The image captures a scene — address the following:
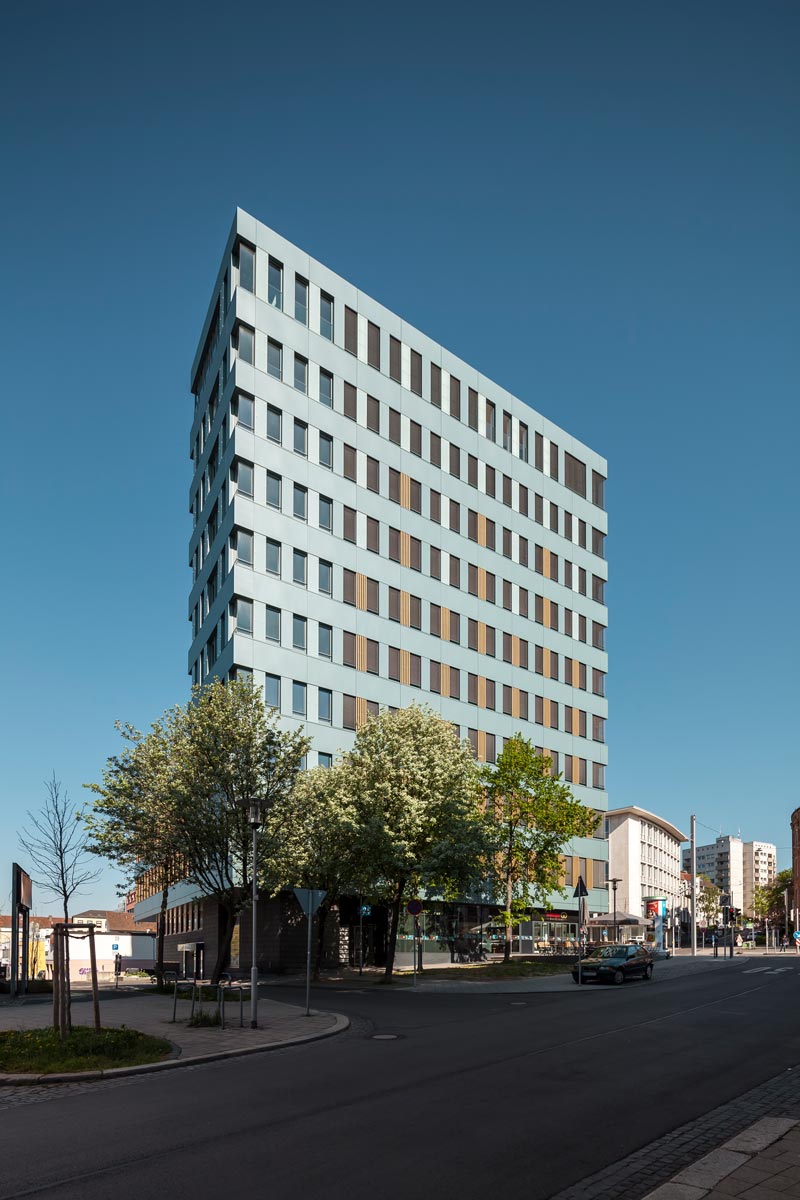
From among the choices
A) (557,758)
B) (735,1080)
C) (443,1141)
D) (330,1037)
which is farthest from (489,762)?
Answer: (443,1141)

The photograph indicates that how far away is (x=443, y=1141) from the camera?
11.3 metres

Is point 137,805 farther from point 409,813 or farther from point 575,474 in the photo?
point 575,474

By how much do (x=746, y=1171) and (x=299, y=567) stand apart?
161ft

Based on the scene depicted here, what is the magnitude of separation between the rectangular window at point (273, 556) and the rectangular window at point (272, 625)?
6.36ft

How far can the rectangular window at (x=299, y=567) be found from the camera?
187 feet

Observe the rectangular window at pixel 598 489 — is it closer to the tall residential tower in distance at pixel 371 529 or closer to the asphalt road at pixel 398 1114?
the tall residential tower in distance at pixel 371 529

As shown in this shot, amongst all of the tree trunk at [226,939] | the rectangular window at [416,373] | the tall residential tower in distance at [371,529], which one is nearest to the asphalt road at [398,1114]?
the tree trunk at [226,939]

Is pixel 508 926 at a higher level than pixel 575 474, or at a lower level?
lower

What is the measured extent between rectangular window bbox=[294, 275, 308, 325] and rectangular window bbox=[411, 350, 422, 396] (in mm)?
9464

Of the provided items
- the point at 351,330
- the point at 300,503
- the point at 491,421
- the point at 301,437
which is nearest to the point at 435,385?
the point at 491,421

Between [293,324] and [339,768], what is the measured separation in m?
25.9

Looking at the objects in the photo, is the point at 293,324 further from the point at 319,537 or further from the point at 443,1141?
the point at 443,1141

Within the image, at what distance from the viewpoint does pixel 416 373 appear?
6781 cm

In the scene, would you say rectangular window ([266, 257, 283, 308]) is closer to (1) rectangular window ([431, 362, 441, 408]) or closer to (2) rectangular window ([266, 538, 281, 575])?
(2) rectangular window ([266, 538, 281, 575])
